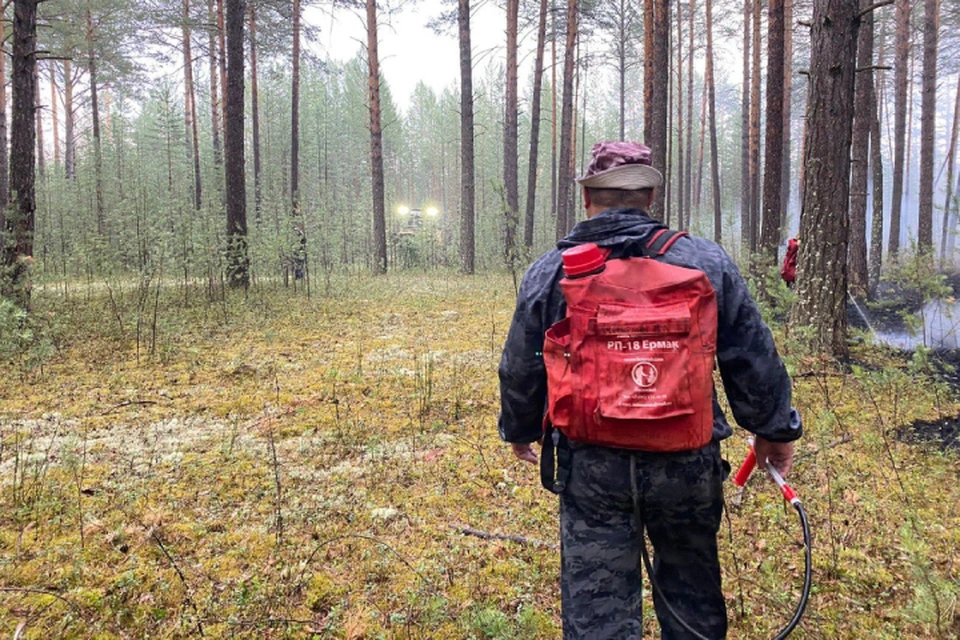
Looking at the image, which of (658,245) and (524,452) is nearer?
(658,245)

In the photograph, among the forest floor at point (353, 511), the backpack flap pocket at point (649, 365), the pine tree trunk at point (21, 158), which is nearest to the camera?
the backpack flap pocket at point (649, 365)

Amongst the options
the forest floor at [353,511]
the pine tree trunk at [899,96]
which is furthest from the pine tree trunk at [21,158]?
the pine tree trunk at [899,96]

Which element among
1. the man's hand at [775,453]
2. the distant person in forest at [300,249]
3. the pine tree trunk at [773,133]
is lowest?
the man's hand at [775,453]

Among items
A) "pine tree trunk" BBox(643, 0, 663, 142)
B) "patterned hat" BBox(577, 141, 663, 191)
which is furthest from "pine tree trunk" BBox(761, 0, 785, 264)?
"patterned hat" BBox(577, 141, 663, 191)

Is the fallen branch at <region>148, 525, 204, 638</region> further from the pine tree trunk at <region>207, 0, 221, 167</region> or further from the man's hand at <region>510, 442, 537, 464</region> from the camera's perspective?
the pine tree trunk at <region>207, 0, 221, 167</region>

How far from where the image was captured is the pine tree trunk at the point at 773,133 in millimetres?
9406

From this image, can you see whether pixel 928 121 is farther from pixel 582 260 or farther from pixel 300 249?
pixel 582 260

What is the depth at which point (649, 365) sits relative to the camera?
1.53 m

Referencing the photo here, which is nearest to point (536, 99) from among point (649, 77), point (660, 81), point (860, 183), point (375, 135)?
point (375, 135)

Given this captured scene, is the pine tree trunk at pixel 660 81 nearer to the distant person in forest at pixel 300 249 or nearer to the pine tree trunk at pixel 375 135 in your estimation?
the distant person in forest at pixel 300 249

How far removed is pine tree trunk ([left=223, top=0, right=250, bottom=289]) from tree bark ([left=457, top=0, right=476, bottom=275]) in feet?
21.5

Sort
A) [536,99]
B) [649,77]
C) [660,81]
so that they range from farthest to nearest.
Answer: [536,99] → [649,77] → [660,81]

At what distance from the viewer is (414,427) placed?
188 inches

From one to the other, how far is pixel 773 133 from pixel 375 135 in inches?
452
